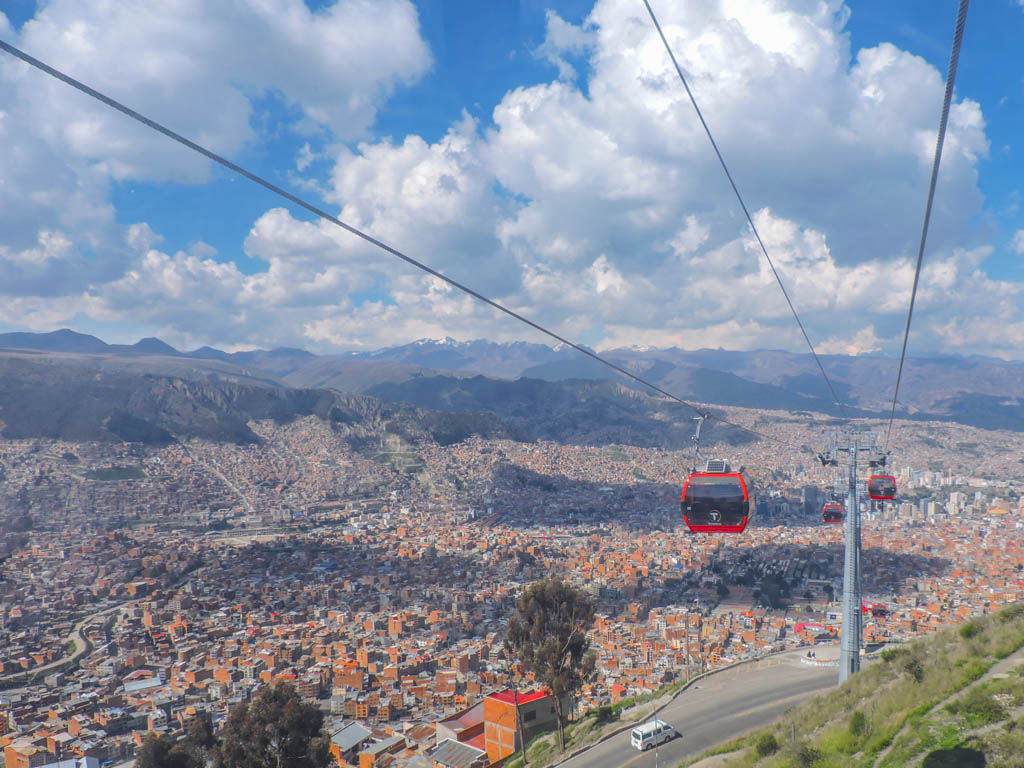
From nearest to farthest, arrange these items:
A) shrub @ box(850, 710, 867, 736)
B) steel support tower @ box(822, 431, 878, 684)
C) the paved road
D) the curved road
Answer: shrub @ box(850, 710, 867, 736) < the paved road < steel support tower @ box(822, 431, 878, 684) < the curved road

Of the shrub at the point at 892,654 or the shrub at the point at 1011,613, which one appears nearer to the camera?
the shrub at the point at 1011,613

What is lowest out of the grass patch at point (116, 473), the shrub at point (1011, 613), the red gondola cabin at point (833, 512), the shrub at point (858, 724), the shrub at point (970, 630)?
the grass patch at point (116, 473)

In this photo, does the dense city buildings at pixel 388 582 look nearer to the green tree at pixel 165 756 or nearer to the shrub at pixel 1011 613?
the green tree at pixel 165 756

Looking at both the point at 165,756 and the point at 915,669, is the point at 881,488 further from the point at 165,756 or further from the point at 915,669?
the point at 165,756

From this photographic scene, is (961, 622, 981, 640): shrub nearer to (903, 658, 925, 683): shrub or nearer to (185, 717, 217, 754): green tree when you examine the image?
(903, 658, 925, 683): shrub

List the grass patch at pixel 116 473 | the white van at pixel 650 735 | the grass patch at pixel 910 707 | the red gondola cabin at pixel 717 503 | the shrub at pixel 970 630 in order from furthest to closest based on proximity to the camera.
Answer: the grass patch at pixel 116 473 → the white van at pixel 650 735 → the shrub at pixel 970 630 → the red gondola cabin at pixel 717 503 → the grass patch at pixel 910 707

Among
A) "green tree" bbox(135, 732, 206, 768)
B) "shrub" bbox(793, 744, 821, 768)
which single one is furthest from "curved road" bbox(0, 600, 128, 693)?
"shrub" bbox(793, 744, 821, 768)

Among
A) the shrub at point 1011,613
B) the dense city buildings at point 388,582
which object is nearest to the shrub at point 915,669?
the shrub at point 1011,613
